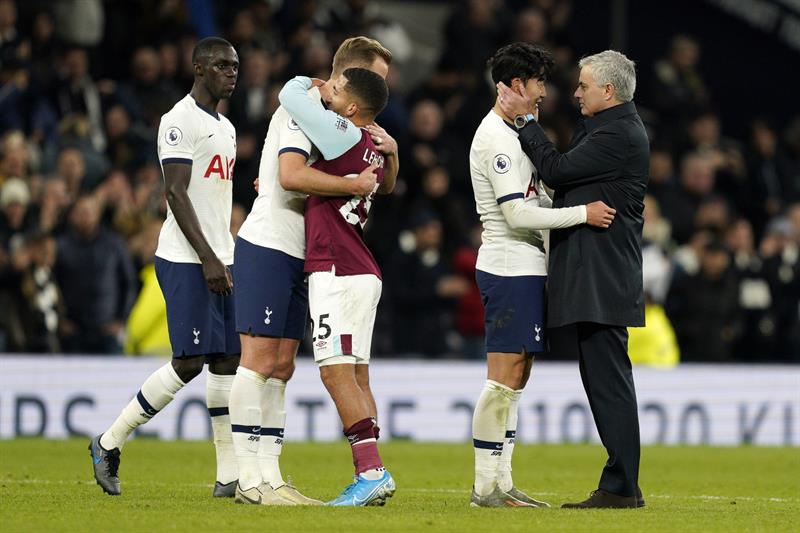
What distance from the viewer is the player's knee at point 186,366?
8.84 metres

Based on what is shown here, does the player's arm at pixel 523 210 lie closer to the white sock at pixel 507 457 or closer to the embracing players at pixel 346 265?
the embracing players at pixel 346 265

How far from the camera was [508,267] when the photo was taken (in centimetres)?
844

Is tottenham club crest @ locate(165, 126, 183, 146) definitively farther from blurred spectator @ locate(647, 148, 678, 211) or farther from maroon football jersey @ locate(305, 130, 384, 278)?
blurred spectator @ locate(647, 148, 678, 211)

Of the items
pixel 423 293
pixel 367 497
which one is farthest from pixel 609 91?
pixel 423 293

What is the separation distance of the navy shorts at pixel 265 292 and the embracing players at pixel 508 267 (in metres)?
1.09

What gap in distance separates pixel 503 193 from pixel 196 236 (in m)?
1.76

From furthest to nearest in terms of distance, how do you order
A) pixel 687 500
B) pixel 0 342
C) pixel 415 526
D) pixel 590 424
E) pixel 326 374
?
pixel 590 424
pixel 0 342
pixel 687 500
pixel 326 374
pixel 415 526

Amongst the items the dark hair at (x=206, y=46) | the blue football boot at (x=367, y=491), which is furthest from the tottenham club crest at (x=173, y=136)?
the blue football boot at (x=367, y=491)

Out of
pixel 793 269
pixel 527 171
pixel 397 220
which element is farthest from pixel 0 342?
pixel 793 269

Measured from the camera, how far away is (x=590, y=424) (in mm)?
15664

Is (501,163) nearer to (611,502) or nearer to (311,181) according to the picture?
(311,181)

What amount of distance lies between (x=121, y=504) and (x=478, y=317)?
27.8 feet

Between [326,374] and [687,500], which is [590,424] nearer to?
[687,500]

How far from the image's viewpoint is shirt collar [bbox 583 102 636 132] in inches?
331
